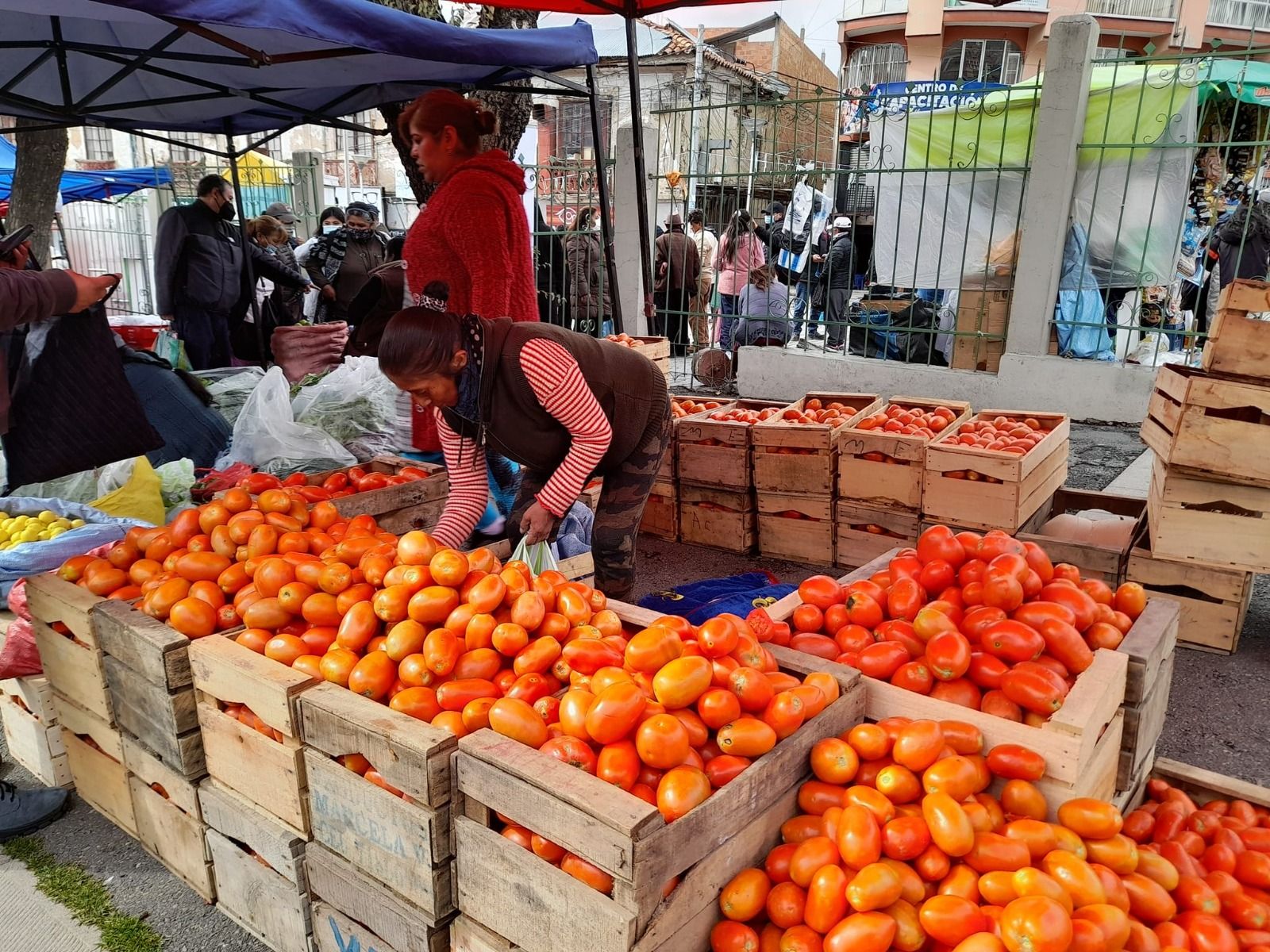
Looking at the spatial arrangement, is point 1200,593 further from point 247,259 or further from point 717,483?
point 247,259

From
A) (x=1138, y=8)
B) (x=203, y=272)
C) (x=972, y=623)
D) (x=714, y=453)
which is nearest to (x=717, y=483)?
(x=714, y=453)

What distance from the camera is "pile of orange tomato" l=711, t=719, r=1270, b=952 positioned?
67.1 inches

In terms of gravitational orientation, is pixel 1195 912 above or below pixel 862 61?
below

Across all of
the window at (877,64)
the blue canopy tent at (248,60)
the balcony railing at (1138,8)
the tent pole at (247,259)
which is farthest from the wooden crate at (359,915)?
the balcony railing at (1138,8)

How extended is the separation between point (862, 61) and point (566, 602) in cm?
3385

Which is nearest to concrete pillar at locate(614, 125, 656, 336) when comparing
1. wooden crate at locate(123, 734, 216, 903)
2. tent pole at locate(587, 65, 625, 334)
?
tent pole at locate(587, 65, 625, 334)

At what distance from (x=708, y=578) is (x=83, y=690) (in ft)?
11.0

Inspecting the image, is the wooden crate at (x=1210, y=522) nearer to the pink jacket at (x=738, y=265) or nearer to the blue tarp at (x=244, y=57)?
the blue tarp at (x=244, y=57)

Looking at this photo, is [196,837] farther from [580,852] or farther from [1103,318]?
[1103,318]

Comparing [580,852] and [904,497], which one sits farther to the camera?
[904,497]

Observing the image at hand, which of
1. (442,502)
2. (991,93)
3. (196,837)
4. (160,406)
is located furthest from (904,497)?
(991,93)

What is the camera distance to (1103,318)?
812 cm

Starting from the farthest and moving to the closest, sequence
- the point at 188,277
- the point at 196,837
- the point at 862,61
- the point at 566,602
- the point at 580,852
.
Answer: the point at 862,61 → the point at 188,277 → the point at 196,837 → the point at 566,602 → the point at 580,852

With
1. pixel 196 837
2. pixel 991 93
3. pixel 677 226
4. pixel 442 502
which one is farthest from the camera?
pixel 677 226
